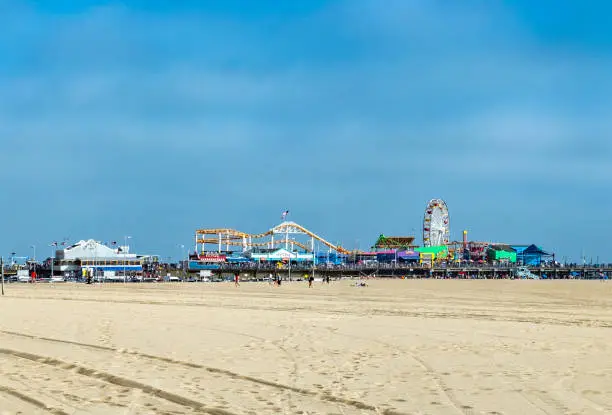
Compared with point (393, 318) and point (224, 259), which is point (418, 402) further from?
point (224, 259)

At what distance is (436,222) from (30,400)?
12893 centimetres

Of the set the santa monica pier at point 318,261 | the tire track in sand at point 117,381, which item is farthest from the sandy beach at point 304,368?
the santa monica pier at point 318,261

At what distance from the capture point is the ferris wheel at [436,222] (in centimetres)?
12988

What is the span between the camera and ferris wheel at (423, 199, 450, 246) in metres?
130

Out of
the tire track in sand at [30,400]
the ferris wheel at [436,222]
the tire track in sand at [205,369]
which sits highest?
the ferris wheel at [436,222]

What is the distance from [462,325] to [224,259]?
120783 millimetres

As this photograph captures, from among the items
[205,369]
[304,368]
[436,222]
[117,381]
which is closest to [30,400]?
[117,381]

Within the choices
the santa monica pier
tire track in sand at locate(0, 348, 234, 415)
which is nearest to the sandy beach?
tire track in sand at locate(0, 348, 234, 415)

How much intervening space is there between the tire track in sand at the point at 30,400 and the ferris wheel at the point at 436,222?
409 feet

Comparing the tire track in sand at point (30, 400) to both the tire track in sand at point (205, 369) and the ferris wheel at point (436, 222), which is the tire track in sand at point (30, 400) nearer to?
the tire track in sand at point (205, 369)

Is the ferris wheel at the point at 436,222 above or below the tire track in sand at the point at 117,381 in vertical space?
above

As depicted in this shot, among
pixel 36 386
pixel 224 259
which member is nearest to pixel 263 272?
pixel 224 259

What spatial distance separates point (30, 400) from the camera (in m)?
6.79

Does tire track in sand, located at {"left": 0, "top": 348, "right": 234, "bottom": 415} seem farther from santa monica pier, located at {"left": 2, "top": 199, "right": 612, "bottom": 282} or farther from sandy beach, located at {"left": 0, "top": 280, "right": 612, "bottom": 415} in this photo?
santa monica pier, located at {"left": 2, "top": 199, "right": 612, "bottom": 282}
